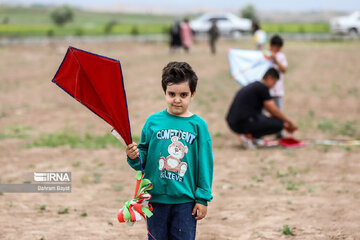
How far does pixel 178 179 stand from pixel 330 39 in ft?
108

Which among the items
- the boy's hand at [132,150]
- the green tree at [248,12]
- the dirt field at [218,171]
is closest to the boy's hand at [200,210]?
the boy's hand at [132,150]

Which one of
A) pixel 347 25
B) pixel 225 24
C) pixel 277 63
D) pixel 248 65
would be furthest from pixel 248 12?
pixel 277 63

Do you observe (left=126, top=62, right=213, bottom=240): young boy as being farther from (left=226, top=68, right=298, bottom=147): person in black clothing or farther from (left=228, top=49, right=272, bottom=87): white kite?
(left=228, top=49, right=272, bottom=87): white kite

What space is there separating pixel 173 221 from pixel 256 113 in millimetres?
5185

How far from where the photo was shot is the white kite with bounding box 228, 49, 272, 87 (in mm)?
8664

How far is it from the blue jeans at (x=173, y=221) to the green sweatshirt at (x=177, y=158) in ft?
0.15

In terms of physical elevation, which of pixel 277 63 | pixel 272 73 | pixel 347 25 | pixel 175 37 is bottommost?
pixel 272 73

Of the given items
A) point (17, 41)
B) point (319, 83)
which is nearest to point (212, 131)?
point (319, 83)

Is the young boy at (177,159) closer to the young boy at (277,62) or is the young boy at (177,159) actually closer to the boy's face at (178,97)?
the boy's face at (178,97)

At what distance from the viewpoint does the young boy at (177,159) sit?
3111mm

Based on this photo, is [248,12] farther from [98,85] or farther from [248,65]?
[98,85]

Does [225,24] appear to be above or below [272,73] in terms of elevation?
above

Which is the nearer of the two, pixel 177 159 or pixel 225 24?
pixel 177 159

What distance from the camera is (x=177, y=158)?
313cm
